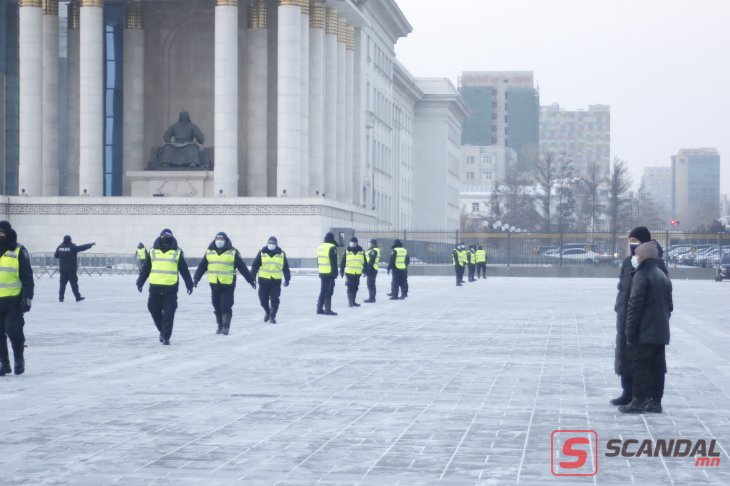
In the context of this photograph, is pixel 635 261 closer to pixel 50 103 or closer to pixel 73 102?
pixel 50 103

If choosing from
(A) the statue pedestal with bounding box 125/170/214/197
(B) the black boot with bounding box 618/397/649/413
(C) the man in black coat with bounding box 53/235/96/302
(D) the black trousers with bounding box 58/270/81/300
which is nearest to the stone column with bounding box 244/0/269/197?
(A) the statue pedestal with bounding box 125/170/214/197

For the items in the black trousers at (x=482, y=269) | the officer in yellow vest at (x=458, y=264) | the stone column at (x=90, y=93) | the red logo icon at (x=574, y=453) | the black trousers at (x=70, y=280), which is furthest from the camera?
the stone column at (x=90, y=93)

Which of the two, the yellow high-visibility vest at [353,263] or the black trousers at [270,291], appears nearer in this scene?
the black trousers at [270,291]

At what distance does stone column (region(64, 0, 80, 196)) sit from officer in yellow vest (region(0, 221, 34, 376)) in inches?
2069

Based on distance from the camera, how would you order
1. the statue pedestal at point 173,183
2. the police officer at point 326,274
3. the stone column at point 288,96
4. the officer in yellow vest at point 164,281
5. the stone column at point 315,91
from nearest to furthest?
the officer in yellow vest at point 164,281 → the police officer at point 326,274 → the stone column at point 288,96 → the statue pedestal at point 173,183 → the stone column at point 315,91

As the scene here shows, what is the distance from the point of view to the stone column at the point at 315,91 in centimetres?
6631

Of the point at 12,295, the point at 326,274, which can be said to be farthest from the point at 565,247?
the point at 12,295

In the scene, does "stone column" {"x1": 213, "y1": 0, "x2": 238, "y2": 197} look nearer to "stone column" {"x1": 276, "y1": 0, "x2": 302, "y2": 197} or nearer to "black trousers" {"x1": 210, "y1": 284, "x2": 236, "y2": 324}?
"stone column" {"x1": 276, "y1": 0, "x2": 302, "y2": 197}

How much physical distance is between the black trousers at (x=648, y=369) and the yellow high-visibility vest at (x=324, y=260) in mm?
15424

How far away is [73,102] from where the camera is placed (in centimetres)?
6644

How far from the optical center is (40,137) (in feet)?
199

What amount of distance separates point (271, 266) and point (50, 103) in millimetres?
42530

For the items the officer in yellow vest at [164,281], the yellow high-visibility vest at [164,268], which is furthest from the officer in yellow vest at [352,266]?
the yellow high-visibility vest at [164,268]

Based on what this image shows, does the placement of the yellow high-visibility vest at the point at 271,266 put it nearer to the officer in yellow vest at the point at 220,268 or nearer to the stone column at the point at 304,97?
the officer in yellow vest at the point at 220,268
